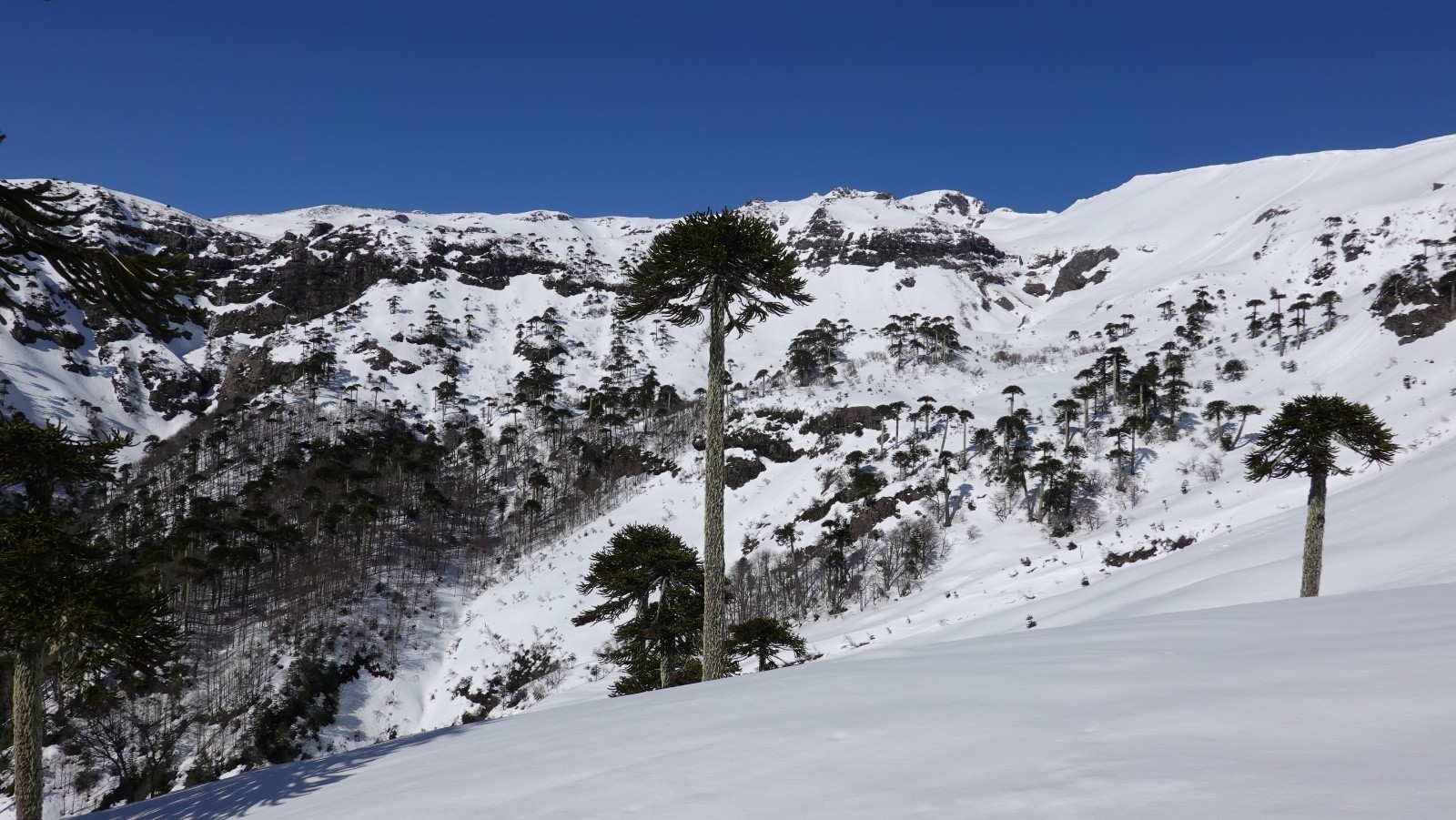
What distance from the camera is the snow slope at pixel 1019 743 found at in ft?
7.75

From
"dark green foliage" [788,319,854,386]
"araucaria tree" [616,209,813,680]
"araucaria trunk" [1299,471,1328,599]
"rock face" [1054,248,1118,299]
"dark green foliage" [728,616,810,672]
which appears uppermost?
"rock face" [1054,248,1118,299]

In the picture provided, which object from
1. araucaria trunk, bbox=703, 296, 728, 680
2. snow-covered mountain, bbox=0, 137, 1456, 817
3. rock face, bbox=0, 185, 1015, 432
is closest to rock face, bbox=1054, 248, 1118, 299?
snow-covered mountain, bbox=0, 137, 1456, 817

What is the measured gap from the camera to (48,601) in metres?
8.58

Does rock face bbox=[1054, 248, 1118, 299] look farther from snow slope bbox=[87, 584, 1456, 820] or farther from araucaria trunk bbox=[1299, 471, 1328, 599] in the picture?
snow slope bbox=[87, 584, 1456, 820]

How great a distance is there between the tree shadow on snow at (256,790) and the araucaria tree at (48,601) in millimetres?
3247

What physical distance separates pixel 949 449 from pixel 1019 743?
4839 cm

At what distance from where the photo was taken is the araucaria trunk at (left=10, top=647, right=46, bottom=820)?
27.1 feet

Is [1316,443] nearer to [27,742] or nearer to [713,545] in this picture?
[713,545]

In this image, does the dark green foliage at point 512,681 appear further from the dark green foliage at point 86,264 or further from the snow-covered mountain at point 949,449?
the dark green foliage at point 86,264

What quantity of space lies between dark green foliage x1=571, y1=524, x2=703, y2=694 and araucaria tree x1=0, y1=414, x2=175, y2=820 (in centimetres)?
817

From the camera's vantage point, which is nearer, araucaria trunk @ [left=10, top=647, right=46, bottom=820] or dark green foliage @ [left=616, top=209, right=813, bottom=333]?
araucaria trunk @ [left=10, top=647, right=46, bottom=820]

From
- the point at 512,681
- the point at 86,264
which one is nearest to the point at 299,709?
the point at 512,681

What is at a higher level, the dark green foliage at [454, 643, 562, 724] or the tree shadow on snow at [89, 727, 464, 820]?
the tree shadow on snow at [89, 727, 464, 820]

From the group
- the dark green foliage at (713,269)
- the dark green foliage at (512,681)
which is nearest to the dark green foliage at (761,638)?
the dark green foliage at (713,269)
